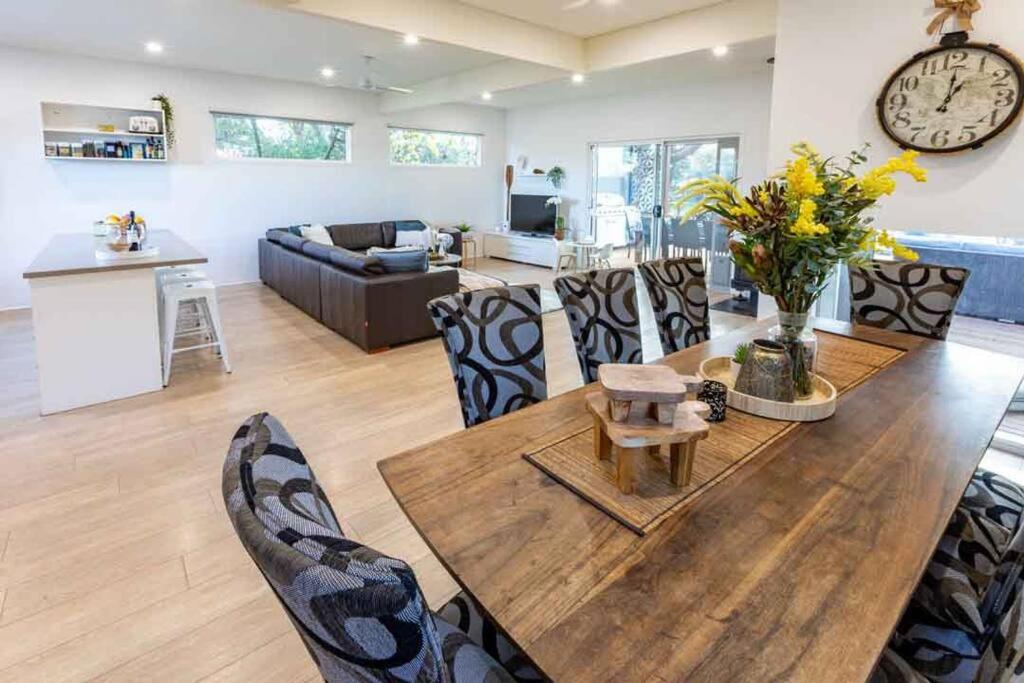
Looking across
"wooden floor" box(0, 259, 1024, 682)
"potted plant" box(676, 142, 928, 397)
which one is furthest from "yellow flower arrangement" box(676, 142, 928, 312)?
"wooden floor" box(0, 259, 1024, 682)

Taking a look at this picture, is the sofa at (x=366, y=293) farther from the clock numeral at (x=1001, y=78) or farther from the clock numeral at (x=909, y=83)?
the clock numeral at (x=1001, y=78)

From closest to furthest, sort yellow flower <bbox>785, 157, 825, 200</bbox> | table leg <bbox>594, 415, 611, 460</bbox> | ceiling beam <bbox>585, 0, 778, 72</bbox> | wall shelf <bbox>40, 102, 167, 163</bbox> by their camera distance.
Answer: table leg <bbox>594, 415, 611, 460</bbox> < yellow flower <bbox>785, 157, 825, 200</bbox> < ceiling beam <bbox>585, 0, 778, 72</bbox> < wall shelf <bbox>40, 102, 167, 163</bbox>

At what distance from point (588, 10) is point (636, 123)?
3.32 meters

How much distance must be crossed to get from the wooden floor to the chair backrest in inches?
51.7

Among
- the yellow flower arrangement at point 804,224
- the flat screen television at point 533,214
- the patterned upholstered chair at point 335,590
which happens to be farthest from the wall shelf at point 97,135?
the patterned upholstered chair at point 335,590

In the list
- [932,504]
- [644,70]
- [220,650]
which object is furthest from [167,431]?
[644,70]

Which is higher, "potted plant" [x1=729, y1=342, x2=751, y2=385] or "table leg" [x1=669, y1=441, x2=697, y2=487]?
"potted plant" [x1=729, y1=342, x2=751, y2=385]

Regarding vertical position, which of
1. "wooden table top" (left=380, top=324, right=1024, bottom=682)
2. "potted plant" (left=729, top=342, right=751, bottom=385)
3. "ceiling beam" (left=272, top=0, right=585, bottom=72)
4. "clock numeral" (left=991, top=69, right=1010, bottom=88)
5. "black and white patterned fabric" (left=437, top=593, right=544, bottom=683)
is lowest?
"black and white patterned fabric" (left=437, top=593, right=544, bottom=683)

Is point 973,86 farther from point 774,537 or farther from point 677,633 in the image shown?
point 677,633

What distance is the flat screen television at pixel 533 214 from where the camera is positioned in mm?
9445

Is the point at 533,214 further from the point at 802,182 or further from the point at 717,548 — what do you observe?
the point at 717,548

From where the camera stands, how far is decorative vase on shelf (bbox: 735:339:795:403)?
1.59 m

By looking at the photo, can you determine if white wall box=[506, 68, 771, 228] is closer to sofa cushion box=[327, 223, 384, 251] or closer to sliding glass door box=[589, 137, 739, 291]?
sliding glass door box=[589, 137, 739, 291]

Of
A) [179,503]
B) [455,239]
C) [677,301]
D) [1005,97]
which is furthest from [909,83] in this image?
[455,239]
